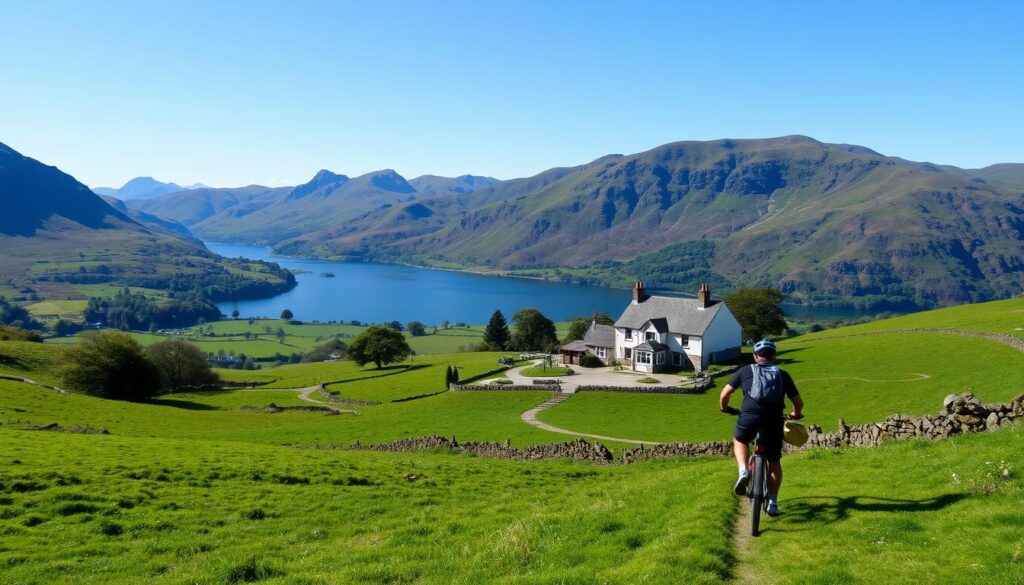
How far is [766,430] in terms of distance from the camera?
445 inches

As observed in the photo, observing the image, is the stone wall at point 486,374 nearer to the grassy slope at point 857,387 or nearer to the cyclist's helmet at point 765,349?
the grassy slope at point 857,387

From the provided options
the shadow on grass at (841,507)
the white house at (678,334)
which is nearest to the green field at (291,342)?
the white house at (678,334)

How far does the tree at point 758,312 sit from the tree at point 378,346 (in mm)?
49198

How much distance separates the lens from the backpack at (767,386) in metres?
11.3

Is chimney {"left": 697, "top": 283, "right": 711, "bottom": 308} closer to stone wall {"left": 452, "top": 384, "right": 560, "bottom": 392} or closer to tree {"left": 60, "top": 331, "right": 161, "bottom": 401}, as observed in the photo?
stone wall {"left": 452, "top": 384, "right": 560, "bottom": 392}

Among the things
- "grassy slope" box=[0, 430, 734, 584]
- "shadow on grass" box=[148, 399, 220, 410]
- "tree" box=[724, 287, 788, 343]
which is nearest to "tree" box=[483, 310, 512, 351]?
"tree" box=[724, 287, 788, 343]

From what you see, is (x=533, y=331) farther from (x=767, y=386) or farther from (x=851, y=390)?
(x=767, y=386)

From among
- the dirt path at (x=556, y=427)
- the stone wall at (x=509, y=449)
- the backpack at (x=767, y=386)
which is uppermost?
the backpack at (x=767, y=386)

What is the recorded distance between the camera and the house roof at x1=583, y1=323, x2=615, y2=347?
77.0m

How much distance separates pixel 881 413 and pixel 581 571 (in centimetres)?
3433

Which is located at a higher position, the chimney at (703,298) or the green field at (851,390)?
the chimney at (703,298)

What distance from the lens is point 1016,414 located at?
15.8m

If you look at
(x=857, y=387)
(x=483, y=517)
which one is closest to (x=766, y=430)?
(x=483, y=517)

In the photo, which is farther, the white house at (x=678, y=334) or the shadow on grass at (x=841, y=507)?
the white house at (x=678, y=334)
